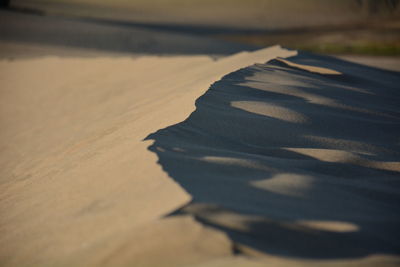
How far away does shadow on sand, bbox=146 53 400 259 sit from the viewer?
2.35 m

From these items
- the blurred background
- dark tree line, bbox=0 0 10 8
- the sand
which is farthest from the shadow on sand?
dark tree line, bbox=0 0 10 8

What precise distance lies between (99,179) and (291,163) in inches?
39.7

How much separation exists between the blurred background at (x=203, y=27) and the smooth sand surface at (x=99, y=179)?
5.12m

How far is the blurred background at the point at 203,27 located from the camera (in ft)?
44.8

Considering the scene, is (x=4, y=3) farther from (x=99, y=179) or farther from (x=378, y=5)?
(x=378, y=5)

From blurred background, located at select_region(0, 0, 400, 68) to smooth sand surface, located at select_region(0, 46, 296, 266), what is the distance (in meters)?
5.12

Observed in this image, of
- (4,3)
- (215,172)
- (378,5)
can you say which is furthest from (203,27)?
(215,172)

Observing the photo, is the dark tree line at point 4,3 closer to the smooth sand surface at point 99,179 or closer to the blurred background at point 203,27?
the blurred background at point 203,27

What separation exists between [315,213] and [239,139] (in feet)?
4.36

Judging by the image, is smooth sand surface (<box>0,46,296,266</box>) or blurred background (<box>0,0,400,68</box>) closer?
smooth sand surface (<box>0,46,296,266</box>)

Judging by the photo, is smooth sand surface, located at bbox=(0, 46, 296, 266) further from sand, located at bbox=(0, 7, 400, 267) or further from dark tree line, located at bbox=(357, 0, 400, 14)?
dark tree line, located at bbox=(357, 0, 400, 14)

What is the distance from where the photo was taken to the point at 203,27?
21.0 metres

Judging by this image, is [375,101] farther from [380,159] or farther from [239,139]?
[239,139]

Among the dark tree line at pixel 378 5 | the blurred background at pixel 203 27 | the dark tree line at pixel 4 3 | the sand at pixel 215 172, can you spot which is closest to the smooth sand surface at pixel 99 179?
the sand at pixel 215 172
